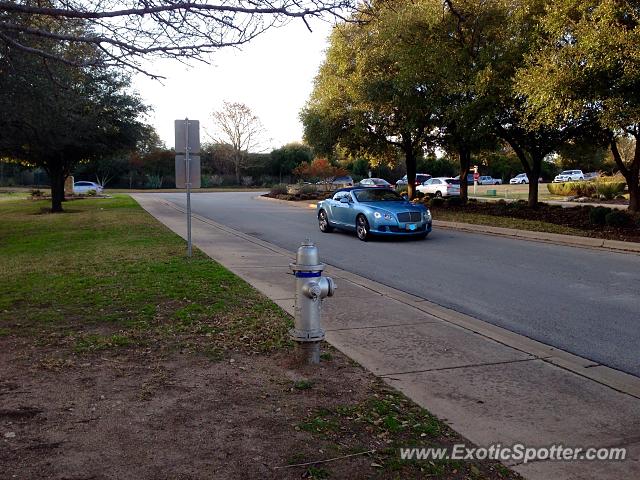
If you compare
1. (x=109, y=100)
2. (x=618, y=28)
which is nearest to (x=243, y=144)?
(x=109, y=100)

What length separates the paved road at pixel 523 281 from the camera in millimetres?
6316

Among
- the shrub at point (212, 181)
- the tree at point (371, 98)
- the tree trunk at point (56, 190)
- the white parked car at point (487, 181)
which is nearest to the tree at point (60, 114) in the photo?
the tree trunk at point (56, 190)

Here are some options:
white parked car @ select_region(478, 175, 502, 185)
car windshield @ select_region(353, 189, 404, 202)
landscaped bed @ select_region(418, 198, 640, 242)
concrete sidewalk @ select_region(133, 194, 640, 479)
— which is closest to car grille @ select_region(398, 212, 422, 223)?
car windshield @ select_region(353, 189, 404, 202)

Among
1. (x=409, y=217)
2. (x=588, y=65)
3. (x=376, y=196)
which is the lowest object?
(x=409, y=217)

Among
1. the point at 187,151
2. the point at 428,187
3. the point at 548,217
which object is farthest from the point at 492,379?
the point at 428,187

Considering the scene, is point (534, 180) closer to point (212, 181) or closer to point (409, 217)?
point (409, 217)

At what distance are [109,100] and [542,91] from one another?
18.1 metres

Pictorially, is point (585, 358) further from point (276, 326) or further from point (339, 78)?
point (339, 78)

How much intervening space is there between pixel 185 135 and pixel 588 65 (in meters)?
8.75

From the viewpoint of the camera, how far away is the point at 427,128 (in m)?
22.8

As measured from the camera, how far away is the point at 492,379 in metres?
4.78

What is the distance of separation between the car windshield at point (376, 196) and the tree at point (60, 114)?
677 centimetres

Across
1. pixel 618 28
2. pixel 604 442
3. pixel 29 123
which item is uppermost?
pixel 618 28

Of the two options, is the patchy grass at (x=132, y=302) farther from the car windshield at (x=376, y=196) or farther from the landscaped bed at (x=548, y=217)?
the landscaped bed at (x=548, y=217)
